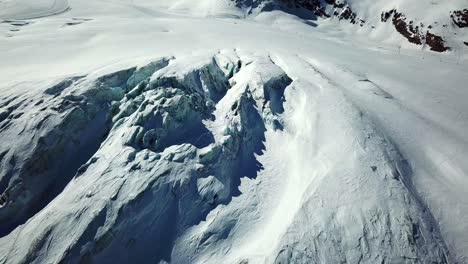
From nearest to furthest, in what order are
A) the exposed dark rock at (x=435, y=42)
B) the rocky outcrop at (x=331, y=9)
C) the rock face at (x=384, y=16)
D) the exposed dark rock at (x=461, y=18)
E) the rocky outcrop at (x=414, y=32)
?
the exposed dark rock at (x=435, y=42) < the rocky outcrop at (x=414, y=32) < the exposed dark rock at (x=461, y=18) < the rock face at (x=384, y=16) < the rocky outcrop at (x=331, y=9)

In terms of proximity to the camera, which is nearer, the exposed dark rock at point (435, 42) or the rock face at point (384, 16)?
the exposed dark rock at point (435, 42)

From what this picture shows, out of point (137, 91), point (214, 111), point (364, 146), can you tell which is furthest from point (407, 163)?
point (137, 91)

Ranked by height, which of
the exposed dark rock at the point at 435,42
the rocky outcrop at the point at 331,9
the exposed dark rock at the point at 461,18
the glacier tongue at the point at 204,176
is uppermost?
the exposed dark rock at the point at 461,18

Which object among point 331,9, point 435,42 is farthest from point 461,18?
point 331,9

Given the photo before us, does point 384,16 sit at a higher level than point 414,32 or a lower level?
higher

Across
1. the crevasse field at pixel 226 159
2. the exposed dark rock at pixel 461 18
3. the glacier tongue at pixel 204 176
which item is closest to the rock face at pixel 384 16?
the exposed dark rock at pixel 461 18

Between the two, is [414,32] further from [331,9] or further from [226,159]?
[226,159]

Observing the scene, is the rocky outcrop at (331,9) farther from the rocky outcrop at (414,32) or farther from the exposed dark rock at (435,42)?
the exposed dark rock at (435,42)
